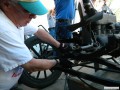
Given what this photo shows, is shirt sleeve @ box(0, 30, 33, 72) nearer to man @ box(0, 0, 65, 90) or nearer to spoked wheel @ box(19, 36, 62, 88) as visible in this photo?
man @ box(0, 0, 65, 90)

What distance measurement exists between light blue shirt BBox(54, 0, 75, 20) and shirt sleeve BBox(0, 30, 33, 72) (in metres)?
2.51

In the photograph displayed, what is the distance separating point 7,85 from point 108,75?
115cm

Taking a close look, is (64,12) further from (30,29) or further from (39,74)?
(30,29)

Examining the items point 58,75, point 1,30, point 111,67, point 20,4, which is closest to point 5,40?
point 1,30

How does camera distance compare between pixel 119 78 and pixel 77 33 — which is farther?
pixel 77 33

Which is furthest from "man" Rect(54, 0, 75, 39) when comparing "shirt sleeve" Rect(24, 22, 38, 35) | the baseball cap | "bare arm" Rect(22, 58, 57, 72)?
the baseball cap

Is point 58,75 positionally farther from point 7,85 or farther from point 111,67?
point 7,85

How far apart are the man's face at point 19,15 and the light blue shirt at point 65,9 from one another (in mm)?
2455

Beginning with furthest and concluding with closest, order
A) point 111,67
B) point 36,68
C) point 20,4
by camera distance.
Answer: point 111,67 < point 36,68 < point 20,4

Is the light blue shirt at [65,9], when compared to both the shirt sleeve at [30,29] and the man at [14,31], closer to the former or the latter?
the shirt sleeve at [30,29]

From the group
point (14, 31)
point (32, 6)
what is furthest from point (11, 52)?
point (32, 6)

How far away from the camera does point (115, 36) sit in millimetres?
2346

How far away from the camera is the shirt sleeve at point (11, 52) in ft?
4.73

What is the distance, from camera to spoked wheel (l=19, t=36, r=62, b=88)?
3.05 meters
